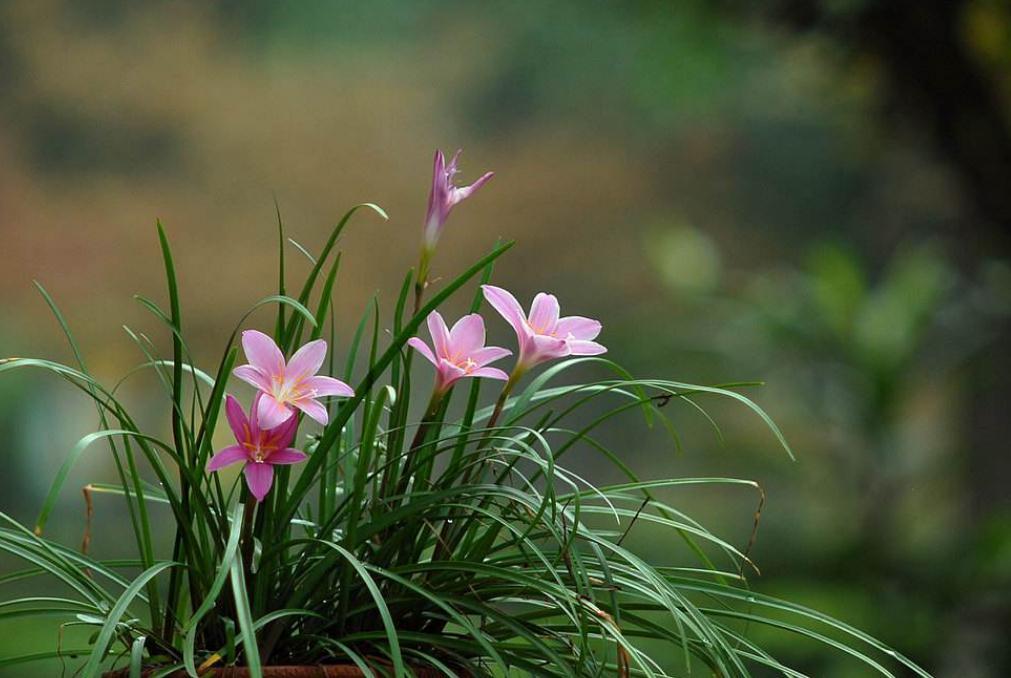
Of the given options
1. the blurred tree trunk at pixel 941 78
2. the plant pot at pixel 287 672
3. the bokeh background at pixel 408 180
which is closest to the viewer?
the plant pot at pixel 287 672

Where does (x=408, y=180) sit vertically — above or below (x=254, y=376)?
below

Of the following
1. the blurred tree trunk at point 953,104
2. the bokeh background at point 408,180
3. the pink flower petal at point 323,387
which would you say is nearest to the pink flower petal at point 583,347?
the pink flower petal at point 323,387

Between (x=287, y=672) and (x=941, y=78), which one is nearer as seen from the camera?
(x=287, y=672)

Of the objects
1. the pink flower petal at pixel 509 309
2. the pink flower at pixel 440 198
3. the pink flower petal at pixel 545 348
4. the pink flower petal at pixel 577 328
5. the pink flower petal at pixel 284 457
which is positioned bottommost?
the pink flower petal at pixel 284 457

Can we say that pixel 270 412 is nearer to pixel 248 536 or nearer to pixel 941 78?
pixel 248 536

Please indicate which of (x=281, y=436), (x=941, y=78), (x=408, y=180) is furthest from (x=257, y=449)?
(x=408, y=180)

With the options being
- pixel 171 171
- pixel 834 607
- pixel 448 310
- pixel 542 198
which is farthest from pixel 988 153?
pixel 171 171

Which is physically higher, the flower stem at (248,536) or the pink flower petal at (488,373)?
the pink flower petal at (488,373)

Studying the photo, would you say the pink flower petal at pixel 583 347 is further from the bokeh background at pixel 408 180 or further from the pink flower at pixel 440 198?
the bokeh background at pixel 408 180

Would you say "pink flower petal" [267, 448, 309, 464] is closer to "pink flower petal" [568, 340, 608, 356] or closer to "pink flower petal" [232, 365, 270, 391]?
"pink flower petal" [232, 365, 270, 391]
